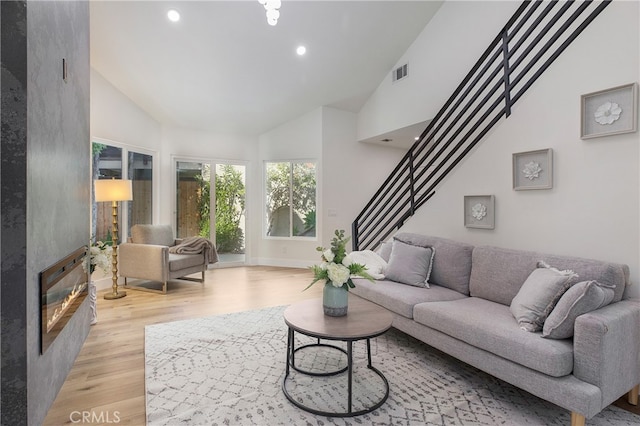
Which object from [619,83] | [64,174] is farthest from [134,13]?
[619,83]

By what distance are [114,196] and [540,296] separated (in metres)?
4.60

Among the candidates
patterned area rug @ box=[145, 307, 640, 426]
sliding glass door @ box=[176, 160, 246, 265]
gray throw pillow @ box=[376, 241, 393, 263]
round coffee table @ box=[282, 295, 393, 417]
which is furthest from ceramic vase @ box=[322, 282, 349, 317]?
sliding glass door @ box=[176, 160, 246, 265]

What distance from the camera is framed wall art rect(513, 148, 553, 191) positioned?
2.46 meters

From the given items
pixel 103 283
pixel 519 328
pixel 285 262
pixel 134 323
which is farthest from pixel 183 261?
pixel 519 328

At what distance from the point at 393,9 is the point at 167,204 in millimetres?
4685

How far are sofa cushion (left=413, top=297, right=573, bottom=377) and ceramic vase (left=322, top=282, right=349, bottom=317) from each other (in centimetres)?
70

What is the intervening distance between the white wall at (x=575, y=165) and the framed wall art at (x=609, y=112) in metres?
0.05

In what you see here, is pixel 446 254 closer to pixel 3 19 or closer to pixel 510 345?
pixel 510 345

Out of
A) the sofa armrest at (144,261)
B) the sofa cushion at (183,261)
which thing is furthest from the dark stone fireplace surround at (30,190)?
the sofa cushion at (183,261)

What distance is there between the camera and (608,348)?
1.61 meters

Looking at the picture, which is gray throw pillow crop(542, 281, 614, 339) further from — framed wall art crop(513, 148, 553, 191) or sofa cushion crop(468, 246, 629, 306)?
framed wall art crop(513, 148, 553, 191)

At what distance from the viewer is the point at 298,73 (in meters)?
4.84

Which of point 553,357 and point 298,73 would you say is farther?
point 298,73

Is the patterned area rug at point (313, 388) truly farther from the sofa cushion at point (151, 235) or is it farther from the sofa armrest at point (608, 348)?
the sofa cushion at point (151, 235)
